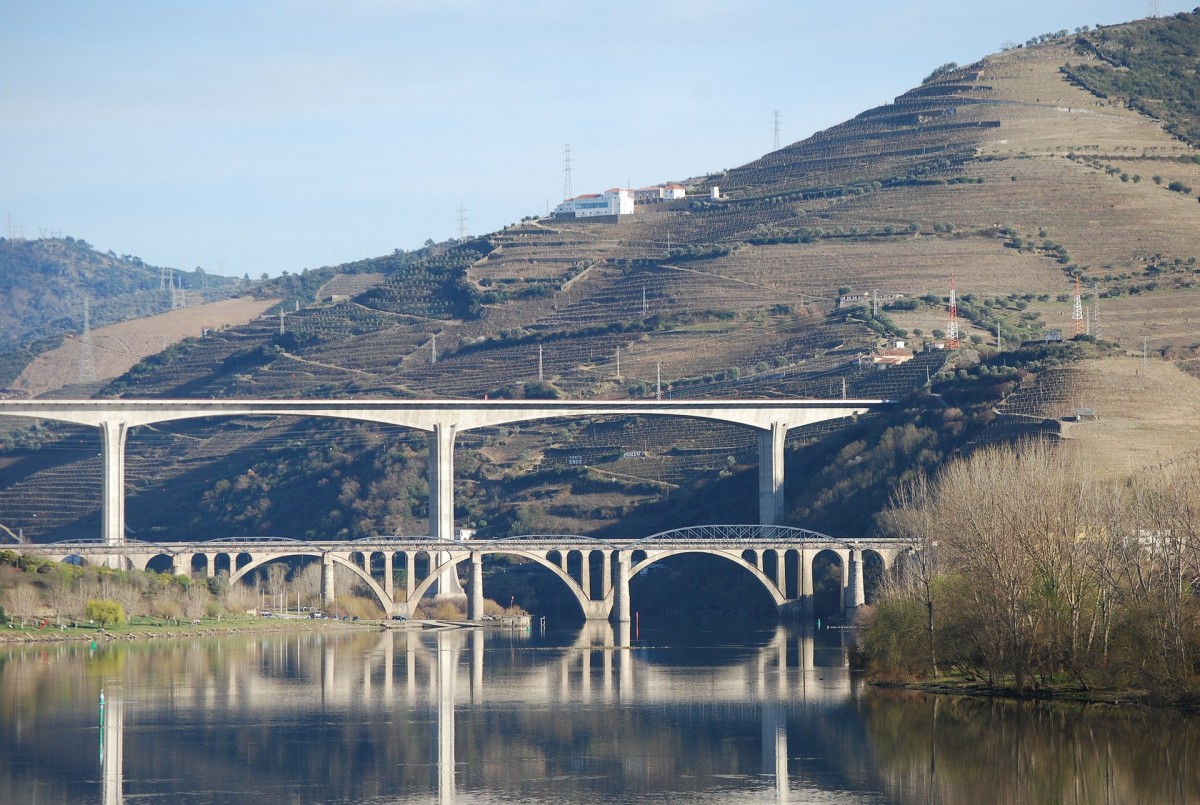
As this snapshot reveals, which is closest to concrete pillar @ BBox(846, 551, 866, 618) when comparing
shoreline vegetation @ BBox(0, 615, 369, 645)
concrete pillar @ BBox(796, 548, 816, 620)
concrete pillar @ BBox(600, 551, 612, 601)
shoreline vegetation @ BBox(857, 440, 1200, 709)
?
concrete pillar @ BBox(796, 548, 816, 620)

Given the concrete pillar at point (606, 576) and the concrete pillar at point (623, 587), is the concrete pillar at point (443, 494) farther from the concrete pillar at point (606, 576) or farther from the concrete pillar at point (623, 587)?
the concrete pillar at point (623, 587)

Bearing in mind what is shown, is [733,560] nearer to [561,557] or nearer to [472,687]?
[561,557]

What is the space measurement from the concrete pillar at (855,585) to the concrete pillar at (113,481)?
135 ft

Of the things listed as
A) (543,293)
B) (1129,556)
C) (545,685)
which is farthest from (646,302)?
(1129,556)

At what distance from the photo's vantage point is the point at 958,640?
6081 cm

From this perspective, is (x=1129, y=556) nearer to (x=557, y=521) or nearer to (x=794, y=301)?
(x=557, y=521)

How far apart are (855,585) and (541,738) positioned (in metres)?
58.1

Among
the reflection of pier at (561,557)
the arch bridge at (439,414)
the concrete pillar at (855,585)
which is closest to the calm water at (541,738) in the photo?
the reflection of pier at (561,557)

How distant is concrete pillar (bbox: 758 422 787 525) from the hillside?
6.43ft

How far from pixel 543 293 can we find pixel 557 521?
161 feet

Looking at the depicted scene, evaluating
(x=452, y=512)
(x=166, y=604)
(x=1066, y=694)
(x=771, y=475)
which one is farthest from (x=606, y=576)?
(x=1066, y=694)

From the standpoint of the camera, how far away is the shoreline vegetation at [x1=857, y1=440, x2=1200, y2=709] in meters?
52.8

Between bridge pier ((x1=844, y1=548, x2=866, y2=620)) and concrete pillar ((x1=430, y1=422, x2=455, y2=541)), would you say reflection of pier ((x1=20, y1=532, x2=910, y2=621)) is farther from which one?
concrete pillar ((x1=430, y1=422, x2=455, y2=541))

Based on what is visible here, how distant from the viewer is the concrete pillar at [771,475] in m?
126
